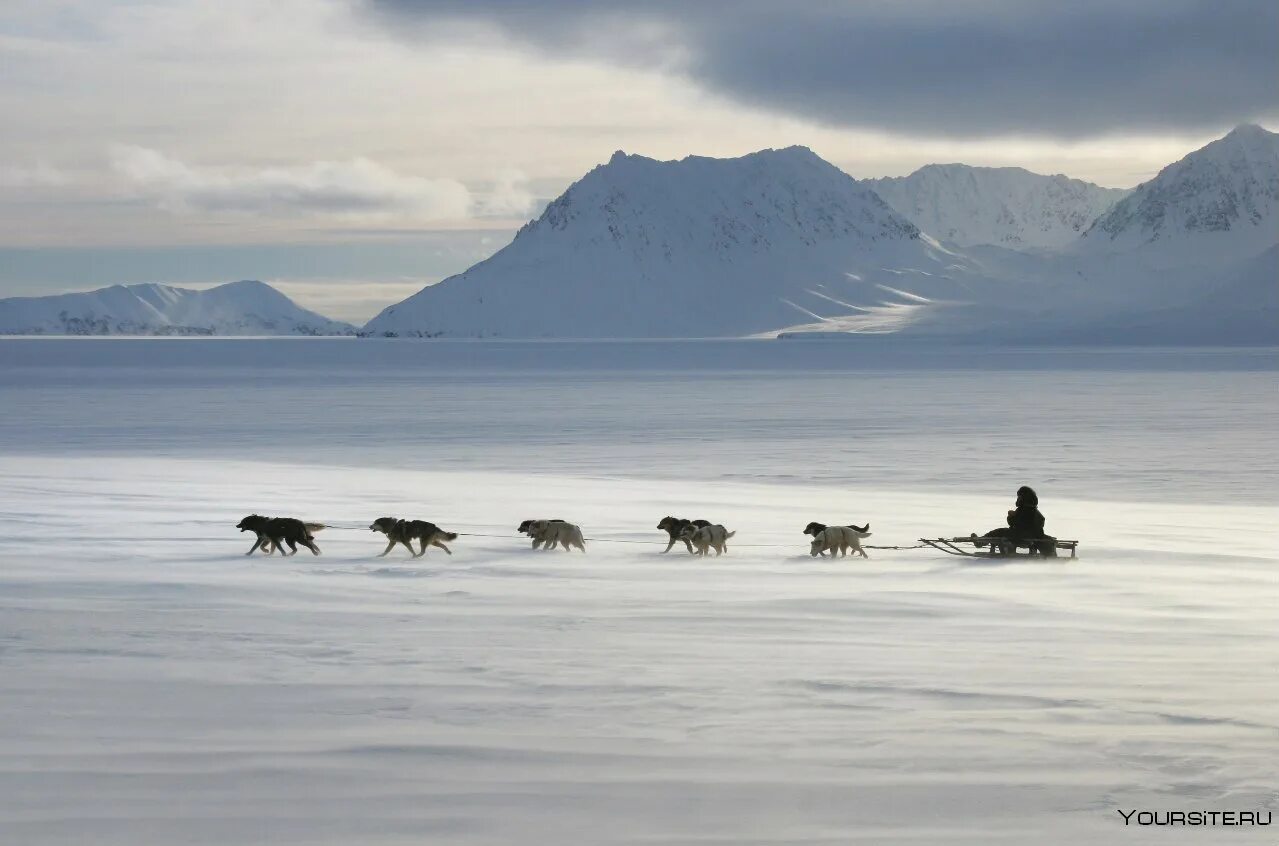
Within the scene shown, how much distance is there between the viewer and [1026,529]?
15961 millimetres

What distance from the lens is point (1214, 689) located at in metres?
9.45

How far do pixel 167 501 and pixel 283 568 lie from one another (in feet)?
26.5

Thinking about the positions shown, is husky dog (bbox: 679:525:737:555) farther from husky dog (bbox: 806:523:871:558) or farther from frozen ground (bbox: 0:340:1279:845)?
husky dog (bbox: 806:523:871:558)

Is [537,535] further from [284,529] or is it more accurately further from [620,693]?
[620,693]

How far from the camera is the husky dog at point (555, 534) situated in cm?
1628

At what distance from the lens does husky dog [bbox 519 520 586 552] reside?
1628 centimetres

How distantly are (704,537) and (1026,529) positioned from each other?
340 centimetres

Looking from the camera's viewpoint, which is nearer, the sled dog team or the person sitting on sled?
the sled dog team

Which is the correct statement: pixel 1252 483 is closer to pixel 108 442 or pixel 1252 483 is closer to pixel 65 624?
pixel 65 624

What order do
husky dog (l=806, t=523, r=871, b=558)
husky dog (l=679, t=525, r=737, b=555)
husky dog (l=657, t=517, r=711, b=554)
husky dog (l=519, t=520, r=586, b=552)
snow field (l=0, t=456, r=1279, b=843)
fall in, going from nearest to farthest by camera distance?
snow field (l=0, t=456, r=1279, b=843) → husky dog (l=806, t=523, r=871, b=558) → husky dog (l=679, t=525, r=737, b=555) → husky dog (l=657, t=517, r=711, b=554) → husky dog (l=519, t=520, r=586, b=552)

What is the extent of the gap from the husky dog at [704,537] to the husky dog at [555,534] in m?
1.12

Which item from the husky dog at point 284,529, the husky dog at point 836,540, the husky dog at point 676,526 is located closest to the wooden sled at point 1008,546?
the husky dog at point 836,540

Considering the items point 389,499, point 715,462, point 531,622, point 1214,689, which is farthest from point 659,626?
point 715,462

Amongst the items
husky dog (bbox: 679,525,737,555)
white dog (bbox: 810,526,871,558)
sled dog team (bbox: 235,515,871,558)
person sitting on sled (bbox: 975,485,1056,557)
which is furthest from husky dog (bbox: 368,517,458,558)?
person sitting on sled (bbox: 975,485,1056,557)
